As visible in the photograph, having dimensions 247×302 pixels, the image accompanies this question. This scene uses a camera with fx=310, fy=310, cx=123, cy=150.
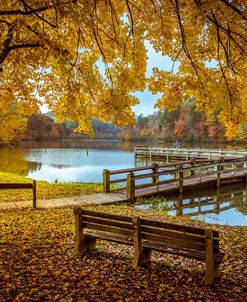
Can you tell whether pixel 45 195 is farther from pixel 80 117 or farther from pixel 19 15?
pixel 19 15

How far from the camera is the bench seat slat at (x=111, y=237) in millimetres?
5586

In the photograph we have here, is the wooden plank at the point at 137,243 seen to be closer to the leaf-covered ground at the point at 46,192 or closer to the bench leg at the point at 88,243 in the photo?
the bench leg at the point at 88,243

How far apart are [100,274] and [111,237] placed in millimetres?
869

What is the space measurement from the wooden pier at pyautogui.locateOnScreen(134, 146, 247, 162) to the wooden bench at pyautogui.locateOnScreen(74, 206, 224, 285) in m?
27.1

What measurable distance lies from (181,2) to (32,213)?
7.46 meters

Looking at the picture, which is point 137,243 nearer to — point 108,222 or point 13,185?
point 108,222

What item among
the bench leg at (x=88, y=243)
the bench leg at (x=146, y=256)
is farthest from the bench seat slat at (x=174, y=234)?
the bench leg at (x=88, y=243)

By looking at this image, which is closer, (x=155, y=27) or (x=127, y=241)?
(x=127, y=241)

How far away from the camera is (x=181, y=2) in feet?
22.2

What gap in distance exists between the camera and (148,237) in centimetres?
532

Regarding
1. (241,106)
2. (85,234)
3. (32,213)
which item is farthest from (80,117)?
(85,234)

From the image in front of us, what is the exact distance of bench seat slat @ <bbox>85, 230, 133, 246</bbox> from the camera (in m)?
5.59

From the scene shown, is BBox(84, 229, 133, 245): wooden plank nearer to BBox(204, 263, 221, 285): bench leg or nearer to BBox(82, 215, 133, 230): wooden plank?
BBox(82, 215, 133, 230): wooden plank

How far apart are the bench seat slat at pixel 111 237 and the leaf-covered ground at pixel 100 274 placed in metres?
0.39
